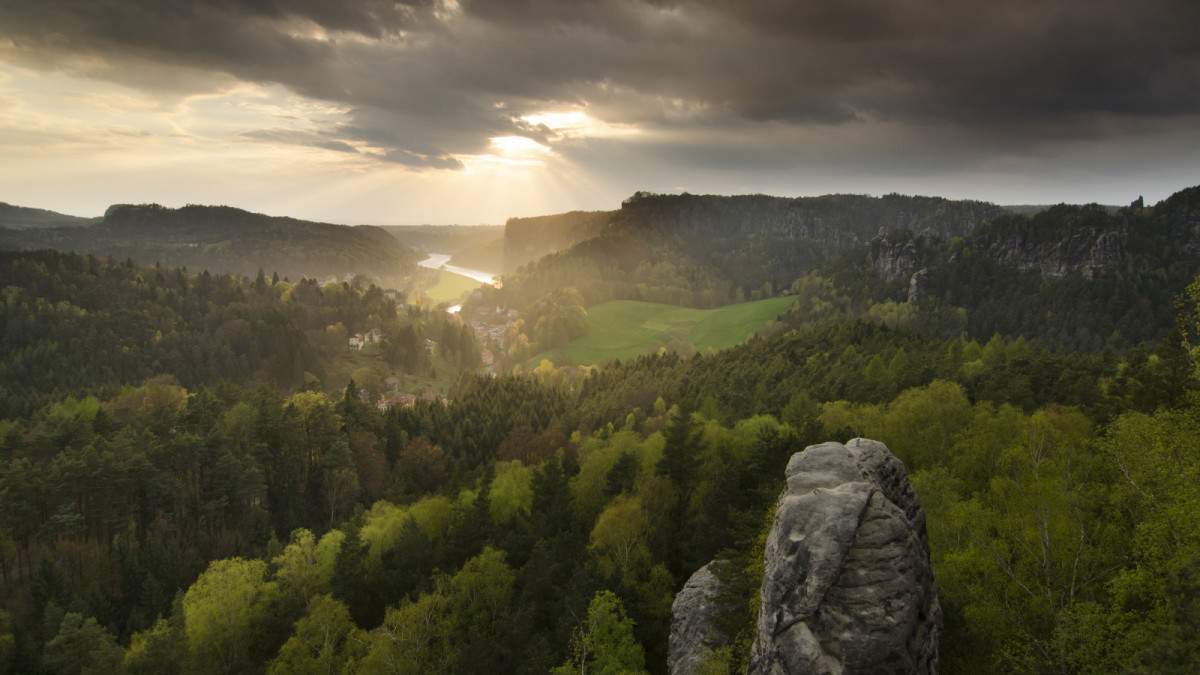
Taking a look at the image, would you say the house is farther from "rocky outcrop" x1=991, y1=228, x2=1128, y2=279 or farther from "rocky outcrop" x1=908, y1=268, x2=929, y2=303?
"rocky outcrop" x1=991, y1=228, x2=1128, y2=279

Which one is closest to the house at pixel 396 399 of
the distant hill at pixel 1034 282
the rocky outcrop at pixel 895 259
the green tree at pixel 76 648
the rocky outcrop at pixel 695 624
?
the distant hill at pixel 1034 282

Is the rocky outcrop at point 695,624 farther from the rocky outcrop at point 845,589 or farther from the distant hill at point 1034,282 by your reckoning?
the distant hill at point 1034,282

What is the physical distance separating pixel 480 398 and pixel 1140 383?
247ft

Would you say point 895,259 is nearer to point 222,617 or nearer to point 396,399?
point 396,399

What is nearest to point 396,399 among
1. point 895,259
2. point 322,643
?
point 322,643

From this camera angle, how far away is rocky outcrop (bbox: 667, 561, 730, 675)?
22.9 meters

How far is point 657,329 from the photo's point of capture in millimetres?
172000

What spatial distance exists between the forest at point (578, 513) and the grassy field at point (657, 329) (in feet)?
207

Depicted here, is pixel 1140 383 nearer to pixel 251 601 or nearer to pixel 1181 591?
pixel 1181 591

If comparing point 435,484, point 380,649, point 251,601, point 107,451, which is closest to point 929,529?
point 380,649

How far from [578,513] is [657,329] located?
135 m

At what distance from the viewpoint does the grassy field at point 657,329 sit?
15200 centimetres

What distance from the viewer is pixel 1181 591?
38.2ft

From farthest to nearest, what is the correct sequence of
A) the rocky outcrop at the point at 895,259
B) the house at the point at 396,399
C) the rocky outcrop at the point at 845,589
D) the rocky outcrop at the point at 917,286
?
the rocky outcrop at the point at 895,259 → the rocky outcrop at the point at 917,286 → the house at the point at 396,399 → the rocky outcrop at the point at 845,589
